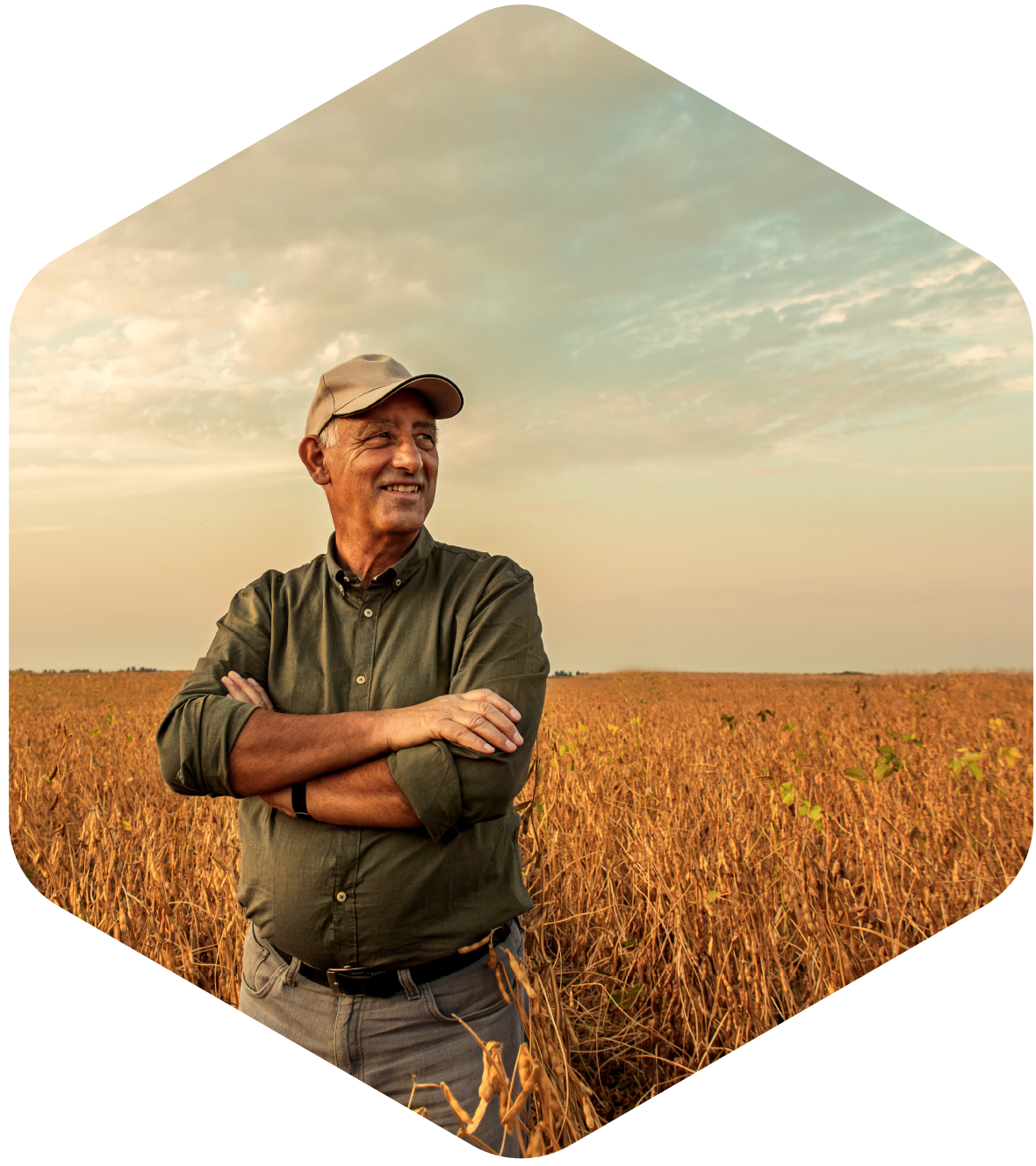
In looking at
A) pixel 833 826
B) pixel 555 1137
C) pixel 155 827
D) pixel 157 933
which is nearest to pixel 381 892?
pixel 555 1137

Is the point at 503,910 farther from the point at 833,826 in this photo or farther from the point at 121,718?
the point at 121,718

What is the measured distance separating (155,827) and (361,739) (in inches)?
126

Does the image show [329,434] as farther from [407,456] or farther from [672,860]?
[672,860]

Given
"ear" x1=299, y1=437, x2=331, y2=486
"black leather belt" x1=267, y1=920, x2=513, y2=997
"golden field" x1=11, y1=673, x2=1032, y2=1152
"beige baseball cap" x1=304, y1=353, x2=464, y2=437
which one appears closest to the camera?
"black leather belt" x1=267, y1=920, x2=513, y2=997

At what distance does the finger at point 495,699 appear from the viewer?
1.64 m

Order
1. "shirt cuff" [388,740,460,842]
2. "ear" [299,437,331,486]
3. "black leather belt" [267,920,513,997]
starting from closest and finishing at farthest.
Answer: "shirt cuff" [388,740,460,842], "black leather belt" [267,920,513,997], "ear" [299,437,331,486]

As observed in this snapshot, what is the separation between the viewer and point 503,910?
1.75 m

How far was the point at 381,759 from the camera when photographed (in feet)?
5.42

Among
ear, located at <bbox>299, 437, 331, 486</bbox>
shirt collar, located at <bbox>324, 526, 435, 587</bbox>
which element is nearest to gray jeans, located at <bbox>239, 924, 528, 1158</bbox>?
shirt collar, located at <bbox>324, 526, 435, 587</bbox>

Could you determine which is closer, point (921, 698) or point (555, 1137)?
point (555, 1137)

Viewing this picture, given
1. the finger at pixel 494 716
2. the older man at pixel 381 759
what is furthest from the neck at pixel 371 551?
the finger at pixel 494 716

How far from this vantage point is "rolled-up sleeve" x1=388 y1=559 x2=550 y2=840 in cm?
158

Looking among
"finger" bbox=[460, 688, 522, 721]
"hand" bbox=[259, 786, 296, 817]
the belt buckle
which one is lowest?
the belt buckle

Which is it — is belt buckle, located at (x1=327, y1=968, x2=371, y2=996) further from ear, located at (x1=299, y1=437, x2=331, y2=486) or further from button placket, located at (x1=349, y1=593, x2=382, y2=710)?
ear, located at (x1=299, y1=437, x2=331, y2=486)
